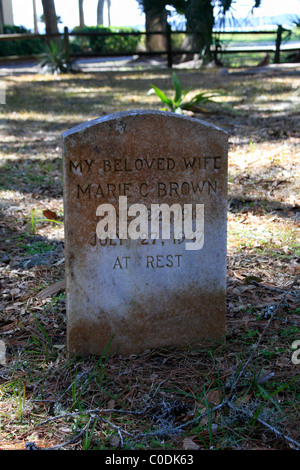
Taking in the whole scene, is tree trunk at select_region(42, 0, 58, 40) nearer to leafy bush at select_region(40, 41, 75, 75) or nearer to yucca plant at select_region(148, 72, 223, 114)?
leafy bush at select_region(40, 41, 75, 75)

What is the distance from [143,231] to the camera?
116 inches

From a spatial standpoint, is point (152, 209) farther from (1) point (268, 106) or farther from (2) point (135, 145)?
(1) point (268, 106)

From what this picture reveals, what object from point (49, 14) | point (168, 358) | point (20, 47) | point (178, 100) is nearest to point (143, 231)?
point (168, 358)

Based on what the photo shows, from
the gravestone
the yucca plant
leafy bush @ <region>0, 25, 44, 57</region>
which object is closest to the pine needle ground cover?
the gravestone

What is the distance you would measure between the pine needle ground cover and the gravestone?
20 cm

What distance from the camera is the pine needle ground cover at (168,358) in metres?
2.42

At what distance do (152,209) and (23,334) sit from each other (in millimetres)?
1252

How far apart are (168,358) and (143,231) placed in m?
0.78

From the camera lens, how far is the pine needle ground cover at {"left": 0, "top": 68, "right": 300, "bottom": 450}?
7.94 feet

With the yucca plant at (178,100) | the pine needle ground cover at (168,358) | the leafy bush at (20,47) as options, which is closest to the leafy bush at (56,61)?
the yucca plant at (178,100)

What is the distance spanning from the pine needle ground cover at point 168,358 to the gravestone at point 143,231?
0.67 feet

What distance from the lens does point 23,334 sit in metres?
3.36
